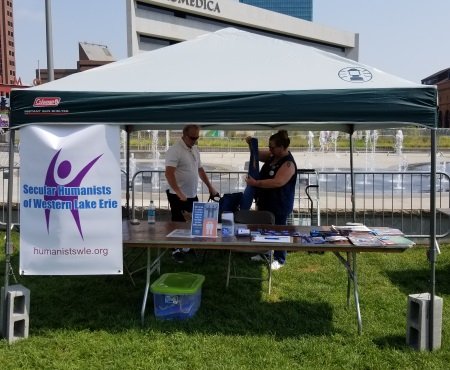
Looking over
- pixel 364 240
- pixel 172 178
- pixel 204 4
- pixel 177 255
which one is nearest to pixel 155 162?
pixel 177 255

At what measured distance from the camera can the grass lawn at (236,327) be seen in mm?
4203

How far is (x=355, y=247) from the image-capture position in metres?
4.66

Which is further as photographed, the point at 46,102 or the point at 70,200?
the point at 70,200

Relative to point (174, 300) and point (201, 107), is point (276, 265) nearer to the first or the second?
point (174, 300)

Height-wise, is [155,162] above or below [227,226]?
above

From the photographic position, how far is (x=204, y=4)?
6494cm

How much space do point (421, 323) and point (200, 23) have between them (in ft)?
216

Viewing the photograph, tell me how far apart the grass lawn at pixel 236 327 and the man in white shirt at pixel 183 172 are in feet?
3.23

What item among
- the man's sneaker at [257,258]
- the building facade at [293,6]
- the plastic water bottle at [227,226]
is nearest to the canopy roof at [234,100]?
the plastic water bottle at [227,226]

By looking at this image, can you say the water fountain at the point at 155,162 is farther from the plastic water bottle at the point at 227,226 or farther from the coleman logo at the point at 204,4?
the coleman logo at the point at 204,4

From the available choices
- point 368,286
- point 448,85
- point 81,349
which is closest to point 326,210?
point 368,286

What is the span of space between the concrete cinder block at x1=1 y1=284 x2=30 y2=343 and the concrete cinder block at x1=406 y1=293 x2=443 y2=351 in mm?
3282

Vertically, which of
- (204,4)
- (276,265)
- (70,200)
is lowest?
(276,265)

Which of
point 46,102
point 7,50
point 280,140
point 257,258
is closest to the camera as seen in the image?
point 46,102
